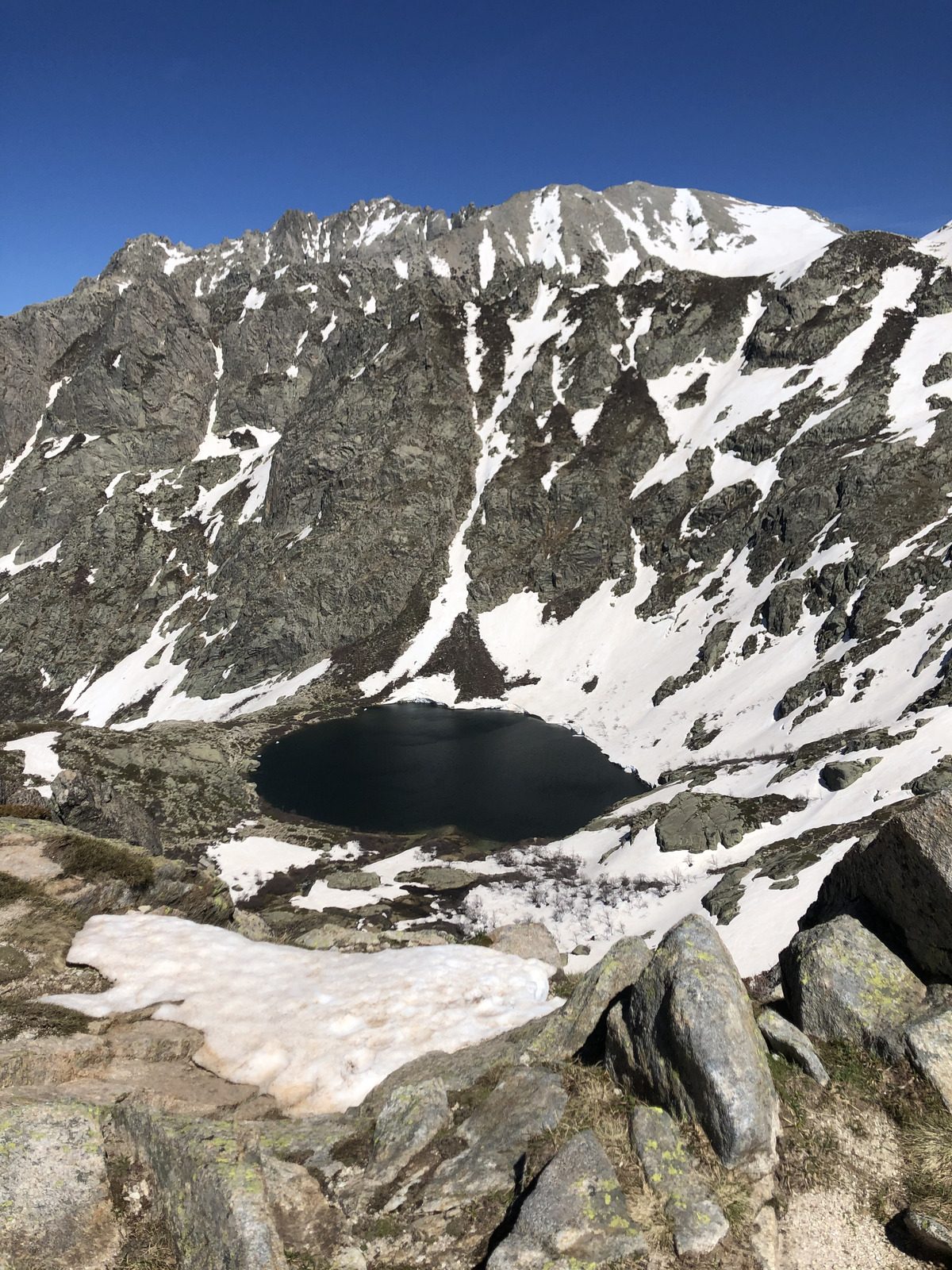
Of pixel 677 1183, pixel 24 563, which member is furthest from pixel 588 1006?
pixel 24 563

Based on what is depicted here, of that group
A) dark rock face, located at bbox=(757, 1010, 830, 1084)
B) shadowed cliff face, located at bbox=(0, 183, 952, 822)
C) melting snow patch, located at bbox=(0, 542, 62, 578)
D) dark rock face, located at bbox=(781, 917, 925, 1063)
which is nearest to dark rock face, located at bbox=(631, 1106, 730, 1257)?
dark rock face, located at bbox=(757, 1010, 830, 1084)

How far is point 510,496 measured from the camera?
106438 millimetres

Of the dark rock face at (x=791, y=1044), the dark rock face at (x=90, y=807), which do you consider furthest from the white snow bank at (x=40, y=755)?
the dark rock face at (x=791, y=1044)

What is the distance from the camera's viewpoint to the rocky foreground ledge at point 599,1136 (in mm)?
5328

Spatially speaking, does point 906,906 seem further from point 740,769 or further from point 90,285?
point 90,285

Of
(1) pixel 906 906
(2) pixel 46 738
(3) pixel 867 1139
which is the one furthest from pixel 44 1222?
(2) pixel 46 738

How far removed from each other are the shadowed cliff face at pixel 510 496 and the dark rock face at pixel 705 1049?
3884 cm

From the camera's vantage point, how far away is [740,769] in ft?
144

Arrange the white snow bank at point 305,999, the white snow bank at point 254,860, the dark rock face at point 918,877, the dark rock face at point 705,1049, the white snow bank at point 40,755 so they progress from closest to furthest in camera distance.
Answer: the dark rock face at point 705,1049
the dark rock face at point 918,877
the white snow bank at point 305,999
the white snow bank at point 254,860
the white snow bank at point 40,755

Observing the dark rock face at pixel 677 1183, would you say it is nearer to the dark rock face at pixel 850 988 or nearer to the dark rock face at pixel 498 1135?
the dark rock face at pixel 498 1135

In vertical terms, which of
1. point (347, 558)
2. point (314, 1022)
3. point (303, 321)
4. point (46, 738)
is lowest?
point (46, 738)

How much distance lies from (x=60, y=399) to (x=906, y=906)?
583 ft

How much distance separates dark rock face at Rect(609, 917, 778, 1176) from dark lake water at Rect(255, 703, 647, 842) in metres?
41.0

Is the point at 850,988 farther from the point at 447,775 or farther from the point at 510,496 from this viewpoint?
the point at 510,496
